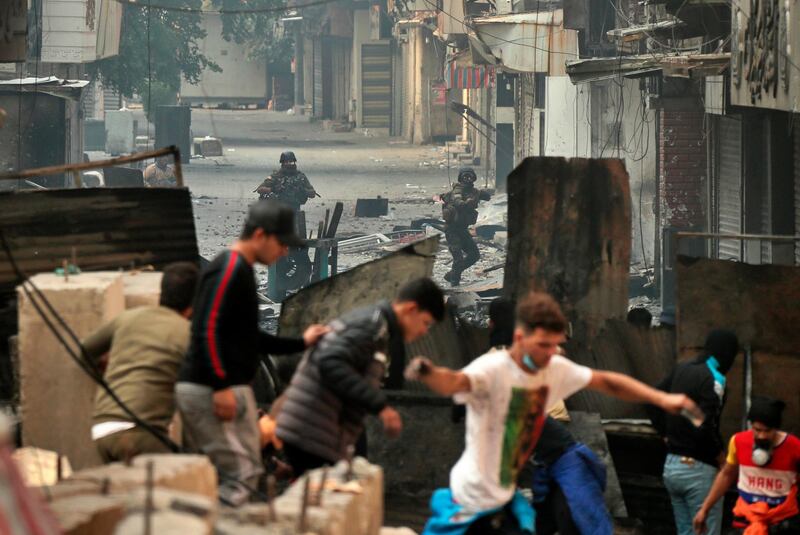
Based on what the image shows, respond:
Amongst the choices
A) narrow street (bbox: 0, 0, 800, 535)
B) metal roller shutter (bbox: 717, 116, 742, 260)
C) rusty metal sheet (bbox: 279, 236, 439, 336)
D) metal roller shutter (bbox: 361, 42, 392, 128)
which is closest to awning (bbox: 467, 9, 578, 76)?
narrow street (bbox: 0, 0, 800, 535)

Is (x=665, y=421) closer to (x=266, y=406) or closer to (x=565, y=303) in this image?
(x=565, y=303)

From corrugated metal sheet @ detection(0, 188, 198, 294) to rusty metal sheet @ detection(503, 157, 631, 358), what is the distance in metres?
2.18

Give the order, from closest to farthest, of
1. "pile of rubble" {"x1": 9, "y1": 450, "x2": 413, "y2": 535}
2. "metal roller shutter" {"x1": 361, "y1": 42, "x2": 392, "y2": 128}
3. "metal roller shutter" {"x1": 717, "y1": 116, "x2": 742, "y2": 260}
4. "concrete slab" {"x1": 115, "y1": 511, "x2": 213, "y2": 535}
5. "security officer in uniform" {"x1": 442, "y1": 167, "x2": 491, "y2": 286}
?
1. "concrete slab" {"x1": 115, "y1": 511, "x2": 213, "y2": 535}
2. "pile of rubble" {"x1": 9, "y1": 450, "x2": 413, "y2": 535}
3. "metal roller shutter" {"x1": 717, "y1": 116, "x2": 742, "y2": 260}
4. "security officer in uniform" {"x1": 442, "y1": 167, "x2": 491, "y2": 286}
5. "metal roller shutter" {"x1": 361, "y1": 42, "x2": 392, "y2": 128}

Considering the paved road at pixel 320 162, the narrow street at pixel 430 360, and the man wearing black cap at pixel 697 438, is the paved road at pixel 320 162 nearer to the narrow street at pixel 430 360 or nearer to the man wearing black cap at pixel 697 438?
the narrow street at pixel 430 360

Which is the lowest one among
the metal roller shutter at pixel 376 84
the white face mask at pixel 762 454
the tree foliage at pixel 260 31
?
the white face mask at pixel 762 454

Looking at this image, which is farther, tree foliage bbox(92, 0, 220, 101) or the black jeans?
tree foliage bbox(92, 0, 220, 101)

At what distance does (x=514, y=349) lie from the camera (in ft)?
18.2

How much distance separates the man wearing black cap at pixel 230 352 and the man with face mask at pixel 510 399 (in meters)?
0.79

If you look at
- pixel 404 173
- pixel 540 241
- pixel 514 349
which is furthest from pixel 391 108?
pixel 514 349

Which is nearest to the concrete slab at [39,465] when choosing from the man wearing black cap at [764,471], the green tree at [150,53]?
the man wearing black cap at [764,471]

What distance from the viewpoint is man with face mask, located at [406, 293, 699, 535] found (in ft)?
17.8

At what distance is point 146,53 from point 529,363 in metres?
33.6

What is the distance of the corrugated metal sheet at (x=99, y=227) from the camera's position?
341 inches

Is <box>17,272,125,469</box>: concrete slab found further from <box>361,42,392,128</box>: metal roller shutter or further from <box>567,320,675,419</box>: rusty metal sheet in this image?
<box>361,42,392,128</box>: metal roller shutter
